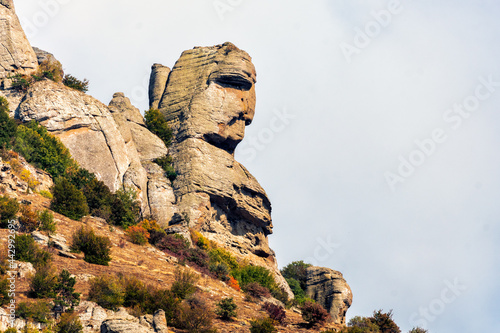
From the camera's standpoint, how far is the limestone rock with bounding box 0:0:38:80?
44.9 meters

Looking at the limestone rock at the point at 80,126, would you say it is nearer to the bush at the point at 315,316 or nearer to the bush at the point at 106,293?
the bush at the point at 315,316

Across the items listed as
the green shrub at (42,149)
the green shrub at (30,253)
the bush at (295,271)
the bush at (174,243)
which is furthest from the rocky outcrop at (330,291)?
the green shrub at (30,253)

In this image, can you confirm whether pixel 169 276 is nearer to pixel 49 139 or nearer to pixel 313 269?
pixel 49 139

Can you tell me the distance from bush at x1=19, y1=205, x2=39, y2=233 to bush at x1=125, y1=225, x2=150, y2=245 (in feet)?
23.2

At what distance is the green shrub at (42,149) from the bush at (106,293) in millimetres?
17999

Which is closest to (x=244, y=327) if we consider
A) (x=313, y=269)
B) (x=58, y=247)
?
(x=58, y=247)

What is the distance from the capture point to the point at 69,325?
16.6 m

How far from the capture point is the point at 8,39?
46.1m

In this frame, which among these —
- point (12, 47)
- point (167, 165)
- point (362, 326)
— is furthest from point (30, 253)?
point (12, 47)

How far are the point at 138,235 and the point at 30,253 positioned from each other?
10.8 meters

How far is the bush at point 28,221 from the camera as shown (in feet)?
81.7

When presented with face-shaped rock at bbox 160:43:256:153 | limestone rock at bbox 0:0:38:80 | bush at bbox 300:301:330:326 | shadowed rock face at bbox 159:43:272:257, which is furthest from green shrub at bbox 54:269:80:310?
face-shaped rock at bbox 160:43:256:153

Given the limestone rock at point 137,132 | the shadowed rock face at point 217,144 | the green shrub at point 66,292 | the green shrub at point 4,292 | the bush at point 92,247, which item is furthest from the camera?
the limestone rock at point 137,132

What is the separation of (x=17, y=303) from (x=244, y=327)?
9254 mm
